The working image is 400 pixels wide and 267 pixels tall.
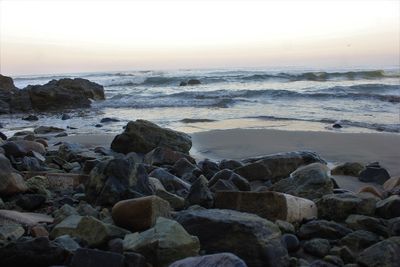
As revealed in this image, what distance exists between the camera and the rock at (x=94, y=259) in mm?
2494

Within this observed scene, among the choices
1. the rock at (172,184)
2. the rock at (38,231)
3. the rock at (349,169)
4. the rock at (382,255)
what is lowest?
the rock at (349,169)

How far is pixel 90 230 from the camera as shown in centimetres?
303

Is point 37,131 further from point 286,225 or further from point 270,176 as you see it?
point 286,225

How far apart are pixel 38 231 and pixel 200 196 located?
140 centimetres

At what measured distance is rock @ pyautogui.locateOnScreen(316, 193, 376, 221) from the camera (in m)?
3.85

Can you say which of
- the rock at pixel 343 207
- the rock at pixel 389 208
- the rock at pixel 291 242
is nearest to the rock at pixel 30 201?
the rock at pixel 291 242

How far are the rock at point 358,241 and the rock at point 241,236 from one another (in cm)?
58

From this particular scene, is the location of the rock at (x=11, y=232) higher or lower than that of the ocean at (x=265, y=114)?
higher

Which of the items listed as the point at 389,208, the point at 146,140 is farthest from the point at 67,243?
the point at 146,140

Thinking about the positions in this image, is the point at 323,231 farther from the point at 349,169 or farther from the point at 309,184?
the point at 349,169

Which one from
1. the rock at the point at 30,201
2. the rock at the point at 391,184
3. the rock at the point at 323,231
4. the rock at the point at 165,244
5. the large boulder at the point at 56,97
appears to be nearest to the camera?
the rock at the point at 165,244

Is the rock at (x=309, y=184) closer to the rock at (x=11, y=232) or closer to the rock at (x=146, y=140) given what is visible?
the rock at (x=11, y=232)

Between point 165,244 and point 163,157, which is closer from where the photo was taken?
point 165,244

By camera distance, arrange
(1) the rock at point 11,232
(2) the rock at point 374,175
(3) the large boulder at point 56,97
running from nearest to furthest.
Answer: (1) the rock at point 11,232 → (2) the rock at point 374,175 → (3) the large boulder at point 56,97
